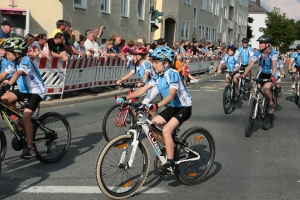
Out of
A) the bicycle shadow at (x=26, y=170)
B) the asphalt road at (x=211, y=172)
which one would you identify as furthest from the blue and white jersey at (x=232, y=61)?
the bicycle shadow at (x=26, y=170)

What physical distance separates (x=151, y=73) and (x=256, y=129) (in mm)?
2819

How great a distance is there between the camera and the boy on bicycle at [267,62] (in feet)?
33.4

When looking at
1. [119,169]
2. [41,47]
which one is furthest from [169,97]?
[41,47]

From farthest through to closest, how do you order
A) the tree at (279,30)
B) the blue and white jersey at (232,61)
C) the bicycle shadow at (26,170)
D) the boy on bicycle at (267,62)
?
the tree at (279,30) → the blue and white jersey at (232,61) → the boy on bicycle at (267,62) → the bicycle shadow at (26,170)

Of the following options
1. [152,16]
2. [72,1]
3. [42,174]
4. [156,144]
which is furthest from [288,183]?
[152,16]

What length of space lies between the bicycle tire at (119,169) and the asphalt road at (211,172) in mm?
202

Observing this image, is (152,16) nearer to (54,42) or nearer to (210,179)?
(54,42)

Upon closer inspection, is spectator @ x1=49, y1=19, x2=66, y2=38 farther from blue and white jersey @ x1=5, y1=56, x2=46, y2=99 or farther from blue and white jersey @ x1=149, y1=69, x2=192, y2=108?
blue and white jersey @ x1=149, y1=69, x2=192, y2=108

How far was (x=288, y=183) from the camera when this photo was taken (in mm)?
6199

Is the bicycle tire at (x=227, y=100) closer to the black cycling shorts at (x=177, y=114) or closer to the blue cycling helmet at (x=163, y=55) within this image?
the black cycling shorts at (x=177, y=114)

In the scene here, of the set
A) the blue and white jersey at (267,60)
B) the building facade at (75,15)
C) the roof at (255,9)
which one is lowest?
the blue and white jersey at (267,60)

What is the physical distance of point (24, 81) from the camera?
21.7 feet

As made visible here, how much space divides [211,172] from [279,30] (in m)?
81.2

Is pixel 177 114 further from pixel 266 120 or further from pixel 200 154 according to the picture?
pixel 266 120
